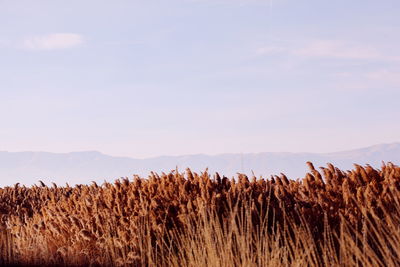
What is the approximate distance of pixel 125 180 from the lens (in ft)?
36.1

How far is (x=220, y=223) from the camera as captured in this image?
8305 millimetres

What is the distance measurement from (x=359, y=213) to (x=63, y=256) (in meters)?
4.50

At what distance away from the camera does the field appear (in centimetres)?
714

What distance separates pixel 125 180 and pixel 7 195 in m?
5.47

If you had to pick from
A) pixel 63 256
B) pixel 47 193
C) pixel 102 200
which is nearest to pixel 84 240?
pixel 63 256

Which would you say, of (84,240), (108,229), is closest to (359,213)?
(108,229)

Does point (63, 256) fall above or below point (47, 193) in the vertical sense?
below

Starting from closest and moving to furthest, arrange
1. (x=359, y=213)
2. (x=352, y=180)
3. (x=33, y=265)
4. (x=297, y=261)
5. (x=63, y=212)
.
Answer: (x=297, y=261) < (x=359, y=213) < (x=352, y=180) < (x=33, y=265) < (x=63, y=212)

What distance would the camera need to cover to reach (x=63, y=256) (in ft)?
30.3

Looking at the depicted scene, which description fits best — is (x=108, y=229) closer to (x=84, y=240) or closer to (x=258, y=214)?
(x=84, y=240)

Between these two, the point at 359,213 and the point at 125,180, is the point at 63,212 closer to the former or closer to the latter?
the point at 125,180

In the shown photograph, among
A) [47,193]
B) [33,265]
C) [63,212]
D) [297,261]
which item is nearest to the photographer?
[297,261]

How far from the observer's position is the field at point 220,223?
281 inches

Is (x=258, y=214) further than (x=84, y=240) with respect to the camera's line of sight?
No
